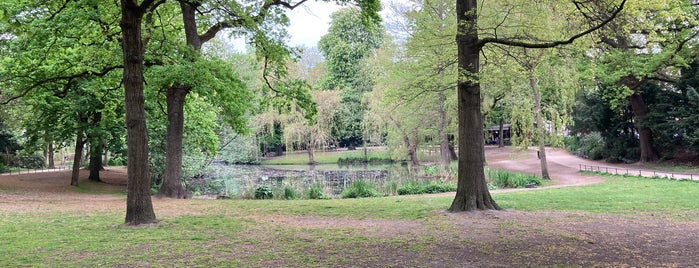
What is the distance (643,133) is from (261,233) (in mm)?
28163

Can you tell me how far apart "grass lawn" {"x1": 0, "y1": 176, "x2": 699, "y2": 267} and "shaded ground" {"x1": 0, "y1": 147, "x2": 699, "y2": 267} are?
4cm

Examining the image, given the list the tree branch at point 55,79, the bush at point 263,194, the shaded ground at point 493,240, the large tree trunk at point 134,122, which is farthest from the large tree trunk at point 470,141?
the tree branch at point 55,79

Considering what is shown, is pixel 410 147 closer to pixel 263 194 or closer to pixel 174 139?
pixel 263 194

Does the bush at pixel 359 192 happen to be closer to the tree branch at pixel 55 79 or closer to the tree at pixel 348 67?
the tree branch at pixel 55 79

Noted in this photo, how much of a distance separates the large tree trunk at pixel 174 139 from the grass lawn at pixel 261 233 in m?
2.66

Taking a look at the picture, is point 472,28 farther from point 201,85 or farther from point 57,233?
point 57,233

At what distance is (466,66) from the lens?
10.7 m

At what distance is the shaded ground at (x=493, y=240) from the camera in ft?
19.5

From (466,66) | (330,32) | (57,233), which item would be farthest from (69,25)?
(330,32)

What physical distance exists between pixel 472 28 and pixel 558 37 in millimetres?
3476

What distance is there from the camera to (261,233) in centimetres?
819

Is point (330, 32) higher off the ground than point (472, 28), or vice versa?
point (330, 32)

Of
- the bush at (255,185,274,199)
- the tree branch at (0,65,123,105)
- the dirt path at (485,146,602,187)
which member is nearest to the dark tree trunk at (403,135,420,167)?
the dirt path at (485,146,602,187)

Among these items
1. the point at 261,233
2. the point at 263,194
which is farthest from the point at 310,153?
the point at 261,233
